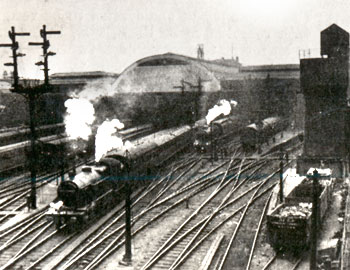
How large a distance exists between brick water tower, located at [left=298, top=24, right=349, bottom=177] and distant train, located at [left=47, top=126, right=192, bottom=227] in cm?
1115

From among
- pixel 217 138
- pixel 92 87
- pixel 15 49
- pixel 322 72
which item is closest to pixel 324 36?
pixel 322 72

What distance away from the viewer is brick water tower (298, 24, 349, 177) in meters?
29.6

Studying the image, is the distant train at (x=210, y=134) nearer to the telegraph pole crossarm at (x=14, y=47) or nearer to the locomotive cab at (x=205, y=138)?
the locomotive cab at (x=205, y=138)

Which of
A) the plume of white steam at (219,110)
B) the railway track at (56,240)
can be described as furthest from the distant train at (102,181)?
the plume of white steam at (219,110)

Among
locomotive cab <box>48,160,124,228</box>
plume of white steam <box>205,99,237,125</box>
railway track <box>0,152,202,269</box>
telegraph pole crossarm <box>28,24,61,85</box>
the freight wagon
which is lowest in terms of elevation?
railway track <box>0,152,202,269</box>

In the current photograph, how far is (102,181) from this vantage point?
63.2 ft

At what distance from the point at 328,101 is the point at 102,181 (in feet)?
58.7

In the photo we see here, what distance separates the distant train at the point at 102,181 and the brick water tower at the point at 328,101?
1115 centimetres

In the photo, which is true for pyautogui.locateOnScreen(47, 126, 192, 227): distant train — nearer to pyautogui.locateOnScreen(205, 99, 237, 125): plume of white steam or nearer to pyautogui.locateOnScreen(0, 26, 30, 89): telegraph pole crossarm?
pyautogui.locateOnScreen(0, 26, 30, 89): telegraph pole crossarm

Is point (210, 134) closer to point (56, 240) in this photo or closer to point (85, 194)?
point (85, 194)

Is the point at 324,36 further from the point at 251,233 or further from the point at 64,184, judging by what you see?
the point at 64,184

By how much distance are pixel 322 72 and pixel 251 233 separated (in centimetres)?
1575

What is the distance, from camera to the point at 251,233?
58.9 feet

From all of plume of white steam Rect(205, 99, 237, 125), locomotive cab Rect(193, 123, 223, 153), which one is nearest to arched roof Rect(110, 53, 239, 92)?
plume of white steam Rect(205, 99, 237, 125)
